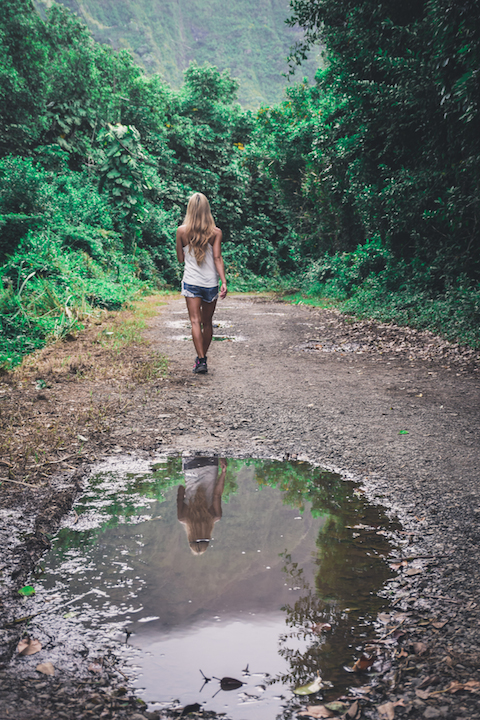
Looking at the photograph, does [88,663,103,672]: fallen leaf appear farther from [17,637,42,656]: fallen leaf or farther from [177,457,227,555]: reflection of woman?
[177,457,227,555]: reflection of woman

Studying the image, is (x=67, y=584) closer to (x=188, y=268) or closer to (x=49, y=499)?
(x=49, y=499)

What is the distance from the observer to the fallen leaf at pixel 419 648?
1.80m

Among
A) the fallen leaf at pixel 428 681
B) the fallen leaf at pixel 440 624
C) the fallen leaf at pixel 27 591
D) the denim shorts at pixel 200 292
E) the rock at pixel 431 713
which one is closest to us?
the rock at pixel 431 713

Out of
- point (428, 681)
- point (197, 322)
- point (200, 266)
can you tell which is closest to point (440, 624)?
point (428, 681)

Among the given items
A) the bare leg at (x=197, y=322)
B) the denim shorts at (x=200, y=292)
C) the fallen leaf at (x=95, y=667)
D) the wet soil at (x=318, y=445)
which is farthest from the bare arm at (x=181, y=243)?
the fallen leaf at (x=95, y=667)

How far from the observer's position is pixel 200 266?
633 centimetres

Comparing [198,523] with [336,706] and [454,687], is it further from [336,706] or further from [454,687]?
[454,687]

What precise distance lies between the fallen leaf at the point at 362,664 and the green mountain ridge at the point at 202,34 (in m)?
70.1

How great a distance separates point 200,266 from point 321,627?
4.85 metres

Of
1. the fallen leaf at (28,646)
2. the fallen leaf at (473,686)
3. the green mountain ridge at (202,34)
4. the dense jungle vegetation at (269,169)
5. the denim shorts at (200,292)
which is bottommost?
the fallen leaf at (473,686)

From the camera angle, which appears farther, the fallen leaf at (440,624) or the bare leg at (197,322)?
the bare leg at (197,322)

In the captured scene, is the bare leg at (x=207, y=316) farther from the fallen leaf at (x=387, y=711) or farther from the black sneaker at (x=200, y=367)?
the fallen leaf at (x=387, y=711)

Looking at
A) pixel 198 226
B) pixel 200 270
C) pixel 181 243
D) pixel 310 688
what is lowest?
pixel 310 688

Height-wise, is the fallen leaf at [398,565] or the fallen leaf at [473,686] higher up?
the fallen leaf at [473,686]
